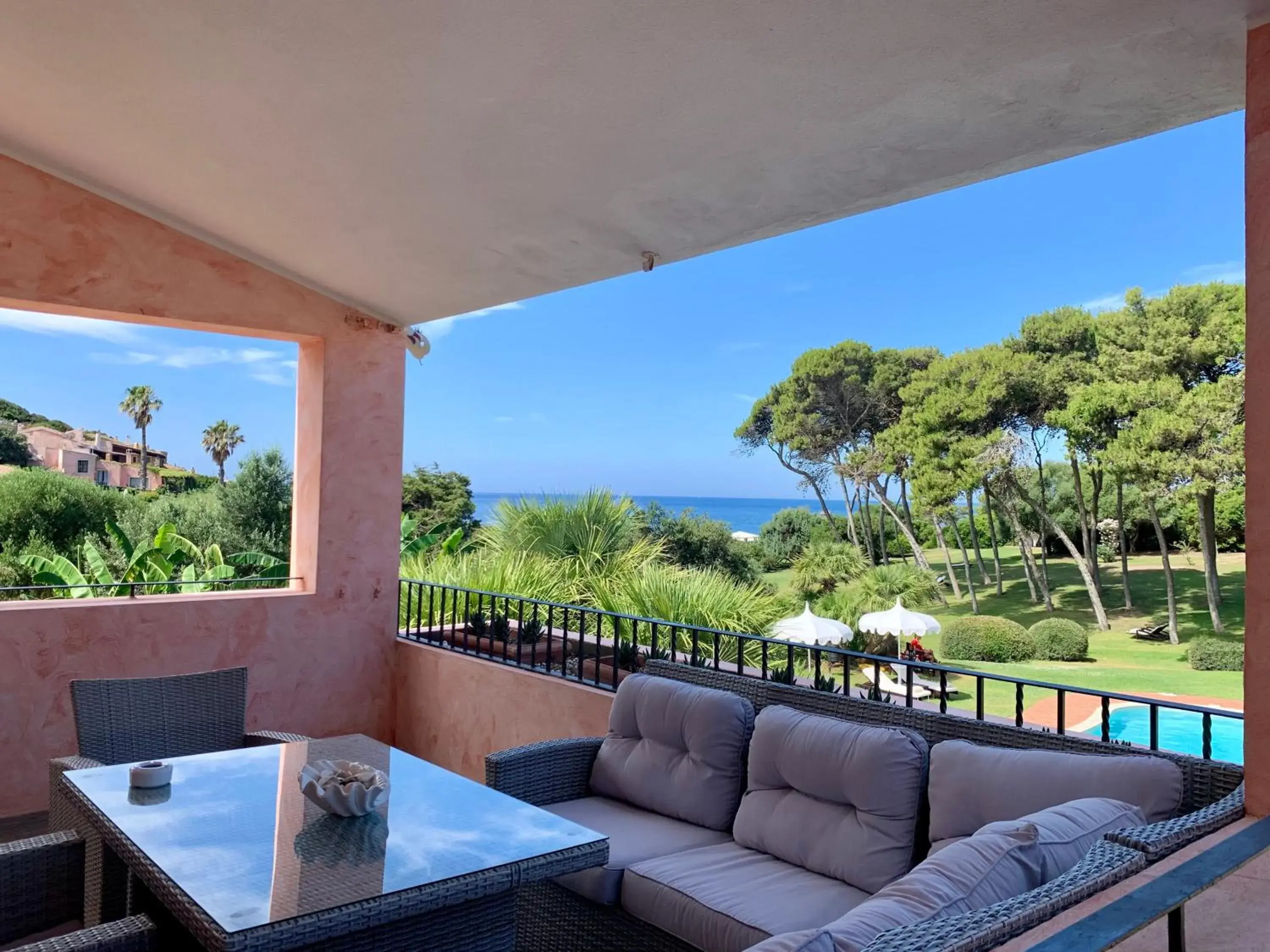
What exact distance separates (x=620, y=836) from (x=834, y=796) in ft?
2.39

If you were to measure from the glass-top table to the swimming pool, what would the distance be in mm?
11417

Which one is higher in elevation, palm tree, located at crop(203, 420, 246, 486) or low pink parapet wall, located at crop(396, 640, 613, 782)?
palm tree, located at crop(203, 420, 246, 486)

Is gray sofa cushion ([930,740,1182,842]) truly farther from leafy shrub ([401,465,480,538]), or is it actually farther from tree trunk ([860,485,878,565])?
tree trunk ([860,485,878,565])

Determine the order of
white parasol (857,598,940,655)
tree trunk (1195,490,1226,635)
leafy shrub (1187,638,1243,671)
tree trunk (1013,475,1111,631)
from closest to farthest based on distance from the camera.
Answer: white parasol (857,598,940,655), tree trunk (1195,490,1226,635), leafy shrub (1187,638,1243,671), tree trunk (1013,475,1111,631)

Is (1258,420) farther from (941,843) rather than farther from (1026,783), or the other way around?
(941,843)

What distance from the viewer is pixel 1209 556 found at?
708 inches

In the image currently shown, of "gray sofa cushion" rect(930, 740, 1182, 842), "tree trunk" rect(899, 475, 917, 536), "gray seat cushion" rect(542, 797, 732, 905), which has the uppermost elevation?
"tree trunk" rect(899, 475, 917, 536)

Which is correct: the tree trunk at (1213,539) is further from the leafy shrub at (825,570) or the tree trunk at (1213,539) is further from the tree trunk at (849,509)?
the tree trunk at (849,509)

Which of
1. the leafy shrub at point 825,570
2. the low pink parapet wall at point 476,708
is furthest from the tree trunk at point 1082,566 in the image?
the low pink parapet wall at point 476,708

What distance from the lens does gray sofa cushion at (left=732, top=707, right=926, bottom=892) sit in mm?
2600

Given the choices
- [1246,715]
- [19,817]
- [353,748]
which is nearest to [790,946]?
[1246,715]

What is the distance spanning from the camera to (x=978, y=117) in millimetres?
2811

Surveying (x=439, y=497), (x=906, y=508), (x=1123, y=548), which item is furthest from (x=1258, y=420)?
(x=439, y=497)

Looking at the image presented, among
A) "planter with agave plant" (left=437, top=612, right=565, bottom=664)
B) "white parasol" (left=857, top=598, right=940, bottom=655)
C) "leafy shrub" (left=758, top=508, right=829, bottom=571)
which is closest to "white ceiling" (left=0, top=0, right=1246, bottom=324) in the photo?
"planter with agave plant" (left=437, top=612, right=565, bottom=664)
